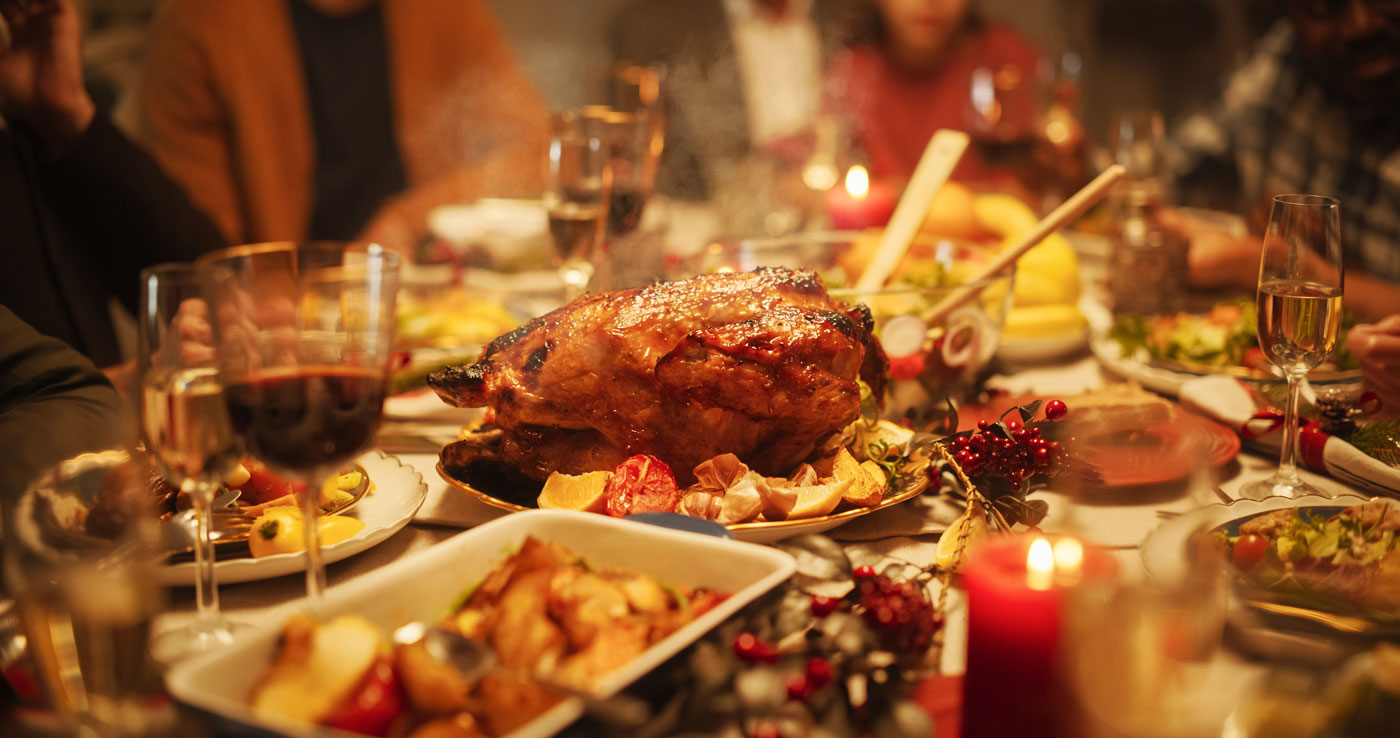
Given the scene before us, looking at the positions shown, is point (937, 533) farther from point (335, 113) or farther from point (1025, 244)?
point (335, 113)

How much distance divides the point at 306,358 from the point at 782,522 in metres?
0.46

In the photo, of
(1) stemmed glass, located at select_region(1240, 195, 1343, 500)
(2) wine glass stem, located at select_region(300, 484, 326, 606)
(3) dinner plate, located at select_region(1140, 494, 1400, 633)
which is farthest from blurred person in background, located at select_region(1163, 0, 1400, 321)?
(2) wine glass stem, located at select_region(300, 484, 326, 606)

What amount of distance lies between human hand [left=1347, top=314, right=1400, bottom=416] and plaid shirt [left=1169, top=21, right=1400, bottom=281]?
1306mm

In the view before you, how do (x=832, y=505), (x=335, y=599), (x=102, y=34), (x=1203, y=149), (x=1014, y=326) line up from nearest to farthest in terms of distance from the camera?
1. (x=335, y=599)
2. (x=832, y=505)
3. (x=1014, y=326)
4. (x=1203, y=149)
5. (x=102, y=34)

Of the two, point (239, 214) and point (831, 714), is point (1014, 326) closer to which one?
point (831, 714)

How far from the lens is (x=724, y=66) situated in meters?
4.84

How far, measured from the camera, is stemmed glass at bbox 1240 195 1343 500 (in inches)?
44.0

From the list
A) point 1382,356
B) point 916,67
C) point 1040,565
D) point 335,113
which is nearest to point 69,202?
point 1040,565

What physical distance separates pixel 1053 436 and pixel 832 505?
29cm

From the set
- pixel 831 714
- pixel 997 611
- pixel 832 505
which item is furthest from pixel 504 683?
pixel 832 505

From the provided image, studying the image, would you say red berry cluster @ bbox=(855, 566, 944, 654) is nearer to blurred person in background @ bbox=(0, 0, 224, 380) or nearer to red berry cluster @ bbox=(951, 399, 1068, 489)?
red berry cluster @ bbox=(951, 399, 1068, 489)

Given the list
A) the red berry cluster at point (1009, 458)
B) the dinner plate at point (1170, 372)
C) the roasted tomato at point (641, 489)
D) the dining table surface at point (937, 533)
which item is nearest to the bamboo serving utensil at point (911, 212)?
the dining table surface at point (937, 533)

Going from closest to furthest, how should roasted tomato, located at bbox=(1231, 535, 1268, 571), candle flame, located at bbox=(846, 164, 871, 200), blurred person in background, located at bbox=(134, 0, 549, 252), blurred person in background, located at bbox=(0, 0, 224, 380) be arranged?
roasted tomato, located at bbox=(1231, 535, 1268, 571) → blurred person in background, located at bbox=(0, 0, 224, 380) → candle flame, located at bbox=(846, 164, 871, 200) → blurred person in background, located at bbox=(134, 0, 549, 252)

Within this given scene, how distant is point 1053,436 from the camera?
3.69ft
